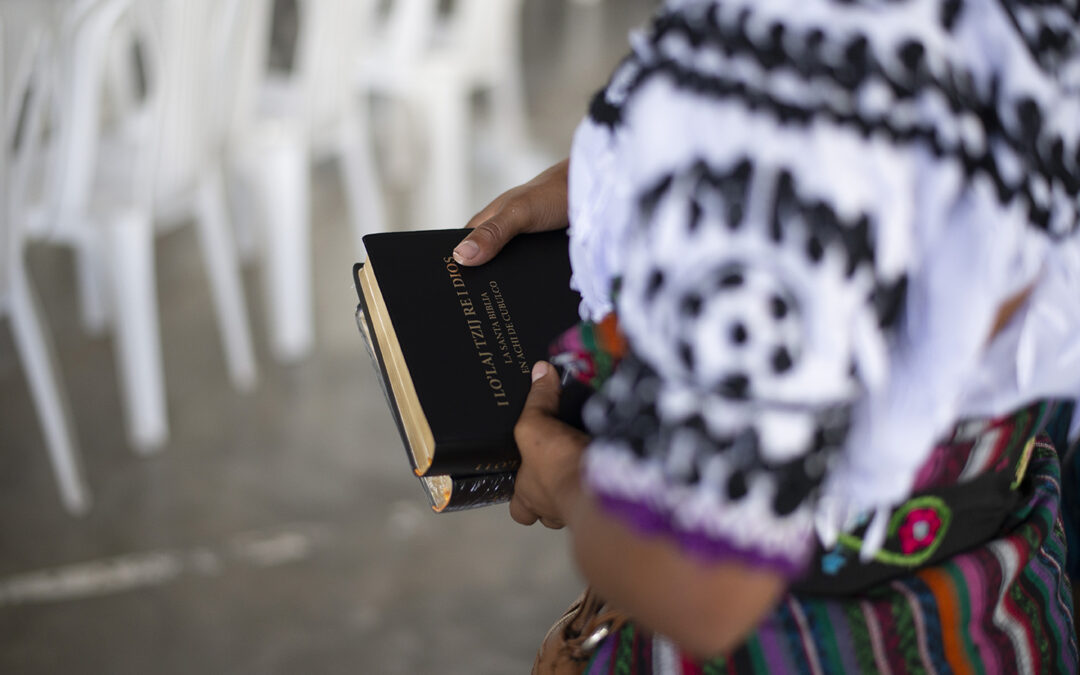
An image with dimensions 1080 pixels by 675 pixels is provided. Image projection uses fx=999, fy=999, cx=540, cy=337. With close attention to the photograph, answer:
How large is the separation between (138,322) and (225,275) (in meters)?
0.27

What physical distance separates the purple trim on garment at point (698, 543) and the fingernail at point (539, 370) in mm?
230

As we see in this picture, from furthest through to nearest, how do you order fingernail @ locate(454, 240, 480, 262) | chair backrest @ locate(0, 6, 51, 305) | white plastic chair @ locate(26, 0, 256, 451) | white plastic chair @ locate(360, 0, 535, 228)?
1. white plastic chair @ locate(360, 0, 535, 228)
2. white plastic chair @ locate(26, 0, 256, 451)
3. chair backrest @ locate(0, 6, 51, 305)
4. fingernail @ locate(454, 240, 480, 262)

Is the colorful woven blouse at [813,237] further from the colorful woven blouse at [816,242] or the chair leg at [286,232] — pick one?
the chair leg at [286,232]

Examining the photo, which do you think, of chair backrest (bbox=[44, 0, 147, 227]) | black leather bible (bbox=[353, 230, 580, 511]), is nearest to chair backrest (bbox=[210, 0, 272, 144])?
chair backrest (bbox=[44, 0, 147, 227])

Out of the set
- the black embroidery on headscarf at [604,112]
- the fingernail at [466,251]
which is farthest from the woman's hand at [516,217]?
the black embroidery on headscarf at [604,112]

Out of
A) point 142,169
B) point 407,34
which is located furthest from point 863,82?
point 407,34

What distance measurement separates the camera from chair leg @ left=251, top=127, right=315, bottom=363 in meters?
2.28

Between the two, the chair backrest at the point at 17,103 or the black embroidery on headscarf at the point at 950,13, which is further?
the chair backrest at the point at 17,103

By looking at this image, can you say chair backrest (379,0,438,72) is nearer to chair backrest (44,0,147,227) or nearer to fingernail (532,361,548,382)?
chair backrest (44,0,147,227)

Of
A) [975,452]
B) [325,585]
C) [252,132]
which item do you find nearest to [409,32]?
[252,132]

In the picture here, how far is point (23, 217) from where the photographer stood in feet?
5.92

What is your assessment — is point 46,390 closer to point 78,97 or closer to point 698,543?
point 78,97

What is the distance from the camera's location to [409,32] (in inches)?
103

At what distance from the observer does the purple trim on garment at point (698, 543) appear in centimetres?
47
